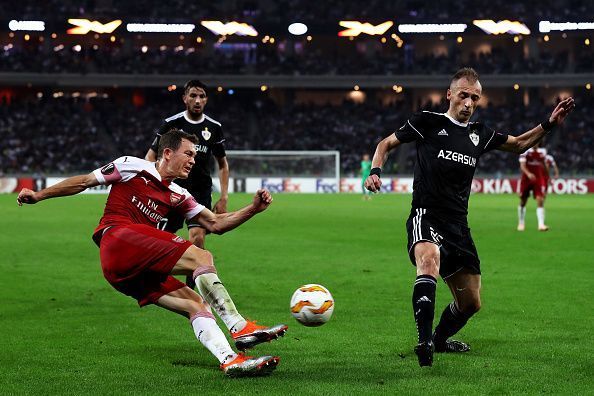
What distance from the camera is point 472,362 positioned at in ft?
24.2

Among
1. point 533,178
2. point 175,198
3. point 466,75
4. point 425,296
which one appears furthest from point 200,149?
point 533,178

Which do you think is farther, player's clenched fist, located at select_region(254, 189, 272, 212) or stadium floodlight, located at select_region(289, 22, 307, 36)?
stadium floodlight, located at select_region(289, 22, 307, 36)

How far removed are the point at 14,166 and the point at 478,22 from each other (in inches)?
1259

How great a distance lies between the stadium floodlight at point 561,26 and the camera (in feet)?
207

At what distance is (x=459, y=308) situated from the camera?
25.3ft

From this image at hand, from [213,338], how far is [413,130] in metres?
2.38

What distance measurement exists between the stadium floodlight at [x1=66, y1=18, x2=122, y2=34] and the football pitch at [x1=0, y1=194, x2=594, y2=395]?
145 feet

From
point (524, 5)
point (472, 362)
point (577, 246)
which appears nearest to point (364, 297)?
point (472, 362)

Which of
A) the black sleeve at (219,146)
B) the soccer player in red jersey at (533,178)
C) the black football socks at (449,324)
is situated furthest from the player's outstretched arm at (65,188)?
the soccer player in red jersey at (533,178)

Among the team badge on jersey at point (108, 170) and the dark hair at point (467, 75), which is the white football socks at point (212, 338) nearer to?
the team badge on jersey at point (108, 170)

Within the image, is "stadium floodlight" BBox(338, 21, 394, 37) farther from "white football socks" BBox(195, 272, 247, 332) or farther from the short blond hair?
"white football socks" BBox(195, 272, 247, 332)

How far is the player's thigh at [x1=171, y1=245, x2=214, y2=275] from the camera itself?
667 centimetres

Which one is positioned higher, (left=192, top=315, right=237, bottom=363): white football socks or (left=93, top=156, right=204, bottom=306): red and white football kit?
(left=93, top=156, right=204, bottom=306): red and white football kit

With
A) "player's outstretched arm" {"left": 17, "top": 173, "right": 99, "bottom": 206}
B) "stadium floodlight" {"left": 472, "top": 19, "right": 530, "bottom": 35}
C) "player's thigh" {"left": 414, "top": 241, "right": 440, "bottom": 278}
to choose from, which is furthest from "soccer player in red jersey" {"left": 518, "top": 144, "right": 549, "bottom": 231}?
"stadium floodlight" {"left": 472, "top": 19, "right": 530, "bottom": 35}
